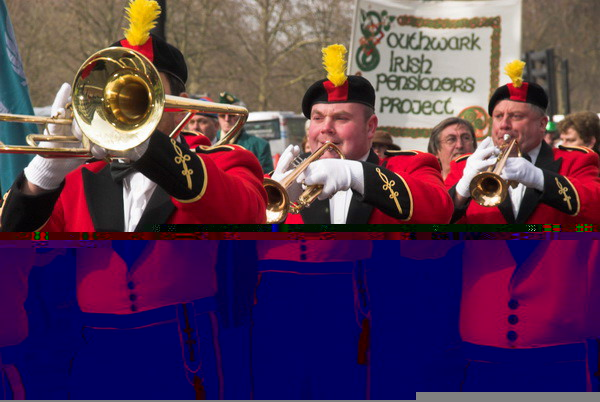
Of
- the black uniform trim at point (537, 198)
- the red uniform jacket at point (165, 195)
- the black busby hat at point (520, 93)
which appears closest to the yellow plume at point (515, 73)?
the black busby hat at point (520, 93)

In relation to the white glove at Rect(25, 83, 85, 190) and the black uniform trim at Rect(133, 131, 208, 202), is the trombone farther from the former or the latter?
the white glove at Rect(25, 83, 85, 190)

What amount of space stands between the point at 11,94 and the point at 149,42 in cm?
293

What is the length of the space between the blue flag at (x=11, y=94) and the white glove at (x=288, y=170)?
217 centimetres

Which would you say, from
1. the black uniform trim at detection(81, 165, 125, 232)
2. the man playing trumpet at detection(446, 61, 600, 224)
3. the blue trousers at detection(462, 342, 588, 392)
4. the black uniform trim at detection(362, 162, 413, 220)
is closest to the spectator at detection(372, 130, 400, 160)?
the man playing trumpet at detection(446, 61, 600, 224)

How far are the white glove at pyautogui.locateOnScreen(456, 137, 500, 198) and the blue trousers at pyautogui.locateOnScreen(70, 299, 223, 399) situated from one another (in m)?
2.16

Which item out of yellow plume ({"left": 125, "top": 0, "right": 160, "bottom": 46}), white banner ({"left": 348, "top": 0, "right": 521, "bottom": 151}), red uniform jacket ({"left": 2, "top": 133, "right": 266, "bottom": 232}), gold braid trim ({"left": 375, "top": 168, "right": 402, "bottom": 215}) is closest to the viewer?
red uniform jacket ({"left": 2, "top": 133, "right": 266, "bottom": 232})

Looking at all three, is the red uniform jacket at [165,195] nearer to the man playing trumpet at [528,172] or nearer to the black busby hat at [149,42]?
the black busby hat at [149,42]

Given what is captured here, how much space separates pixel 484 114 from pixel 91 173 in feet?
16.5

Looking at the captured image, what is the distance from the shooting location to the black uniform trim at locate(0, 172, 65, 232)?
2615mm

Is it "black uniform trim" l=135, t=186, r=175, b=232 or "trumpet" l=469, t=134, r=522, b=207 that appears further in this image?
"trumpet" l=469, t=134, r=522, b=207

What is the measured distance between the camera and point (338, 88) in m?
3.77

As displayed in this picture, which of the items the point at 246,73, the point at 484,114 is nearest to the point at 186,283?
the point at 484,114

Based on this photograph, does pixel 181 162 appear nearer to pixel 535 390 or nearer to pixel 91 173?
pixel 91 173

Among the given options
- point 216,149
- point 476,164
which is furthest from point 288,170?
point 476,164
